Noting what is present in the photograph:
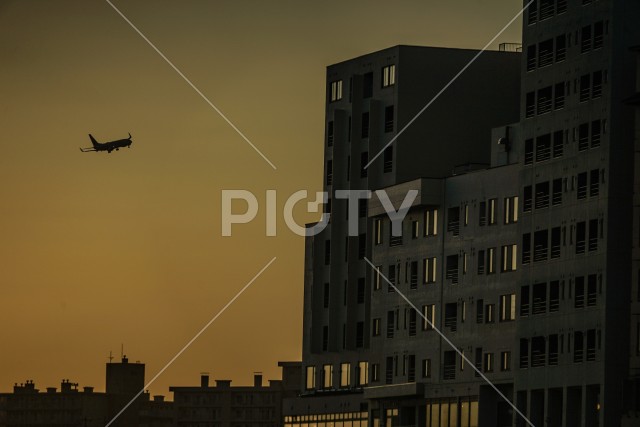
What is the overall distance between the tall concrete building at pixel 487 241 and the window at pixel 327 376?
0.16m

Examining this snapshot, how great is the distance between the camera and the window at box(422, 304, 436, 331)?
420 ft

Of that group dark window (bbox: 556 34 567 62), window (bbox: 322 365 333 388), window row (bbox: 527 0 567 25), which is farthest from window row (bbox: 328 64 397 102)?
dark window (bbox: 556 34 567 62)

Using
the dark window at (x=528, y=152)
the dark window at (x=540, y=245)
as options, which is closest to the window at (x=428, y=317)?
the dark window at (x=540, y=245)

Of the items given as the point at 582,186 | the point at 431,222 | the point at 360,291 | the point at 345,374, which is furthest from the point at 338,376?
the point at 582,186

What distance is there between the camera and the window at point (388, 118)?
14150 cm

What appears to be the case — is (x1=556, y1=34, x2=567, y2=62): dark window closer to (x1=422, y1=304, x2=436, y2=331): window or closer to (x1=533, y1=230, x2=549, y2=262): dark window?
(x1=533, y1=230, x2=549, y2=262): dark window

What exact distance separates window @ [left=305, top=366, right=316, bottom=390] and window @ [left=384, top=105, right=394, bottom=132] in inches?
840

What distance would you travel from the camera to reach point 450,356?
414ft

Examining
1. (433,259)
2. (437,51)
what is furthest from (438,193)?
(437,51)

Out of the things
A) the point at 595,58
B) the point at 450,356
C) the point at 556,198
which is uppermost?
the point at 595,58

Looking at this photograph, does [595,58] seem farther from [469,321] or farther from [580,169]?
[469,321]

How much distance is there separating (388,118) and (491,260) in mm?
23814

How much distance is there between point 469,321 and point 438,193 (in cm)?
959

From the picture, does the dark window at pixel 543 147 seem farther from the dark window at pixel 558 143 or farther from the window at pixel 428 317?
the window at pixel 428 317
